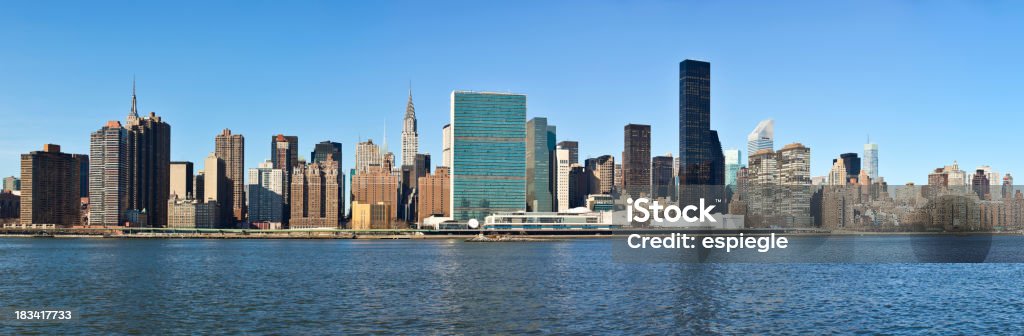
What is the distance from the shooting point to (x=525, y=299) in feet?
240

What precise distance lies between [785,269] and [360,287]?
5659 centimetres

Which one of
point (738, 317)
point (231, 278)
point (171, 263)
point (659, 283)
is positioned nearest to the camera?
point (738, 317)

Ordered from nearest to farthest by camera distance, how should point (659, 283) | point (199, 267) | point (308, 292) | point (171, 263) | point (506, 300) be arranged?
point (506, 300) → point (308, 292) → point (659, 283) → point (199, 267) → point (171, 263)

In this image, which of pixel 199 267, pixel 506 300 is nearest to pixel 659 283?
pixel 506 300

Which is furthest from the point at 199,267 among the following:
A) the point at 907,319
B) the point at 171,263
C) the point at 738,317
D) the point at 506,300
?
the point at 907,319

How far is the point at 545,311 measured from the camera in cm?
6475

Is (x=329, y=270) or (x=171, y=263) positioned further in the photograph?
(x=171, y=263)

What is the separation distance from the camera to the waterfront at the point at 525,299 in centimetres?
5797

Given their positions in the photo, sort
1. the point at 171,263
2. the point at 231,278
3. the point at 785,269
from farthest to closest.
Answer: the point at 171,263, the point at 785,269, the point at 231,278

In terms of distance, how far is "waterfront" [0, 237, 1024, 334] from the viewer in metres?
58.0

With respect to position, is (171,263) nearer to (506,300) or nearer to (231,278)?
(231,278)

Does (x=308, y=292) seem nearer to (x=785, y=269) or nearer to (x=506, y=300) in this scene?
(x=506, y=300)

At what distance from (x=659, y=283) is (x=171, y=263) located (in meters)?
79.3

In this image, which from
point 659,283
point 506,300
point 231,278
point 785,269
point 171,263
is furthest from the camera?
point 171,263
